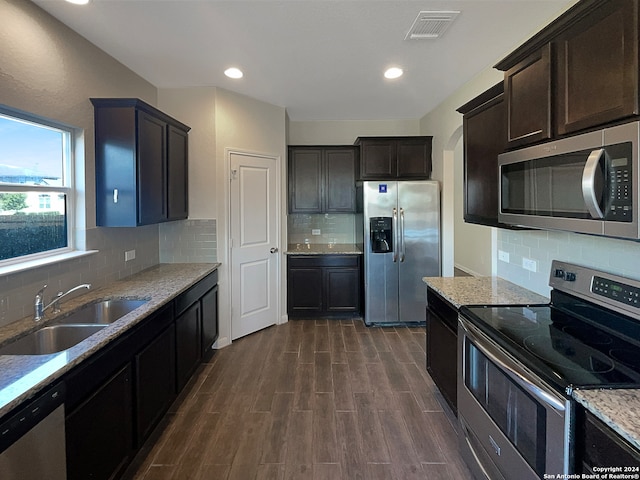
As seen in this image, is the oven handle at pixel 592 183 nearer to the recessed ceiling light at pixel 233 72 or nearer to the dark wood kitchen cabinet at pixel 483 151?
the dark wood kitchen cabinet at pixel 483 151

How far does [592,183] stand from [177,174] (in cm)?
326

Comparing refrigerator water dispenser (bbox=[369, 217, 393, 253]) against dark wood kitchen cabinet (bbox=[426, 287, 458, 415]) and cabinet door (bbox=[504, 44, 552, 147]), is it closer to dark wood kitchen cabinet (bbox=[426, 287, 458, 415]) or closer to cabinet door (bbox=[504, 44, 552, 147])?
dark wood kitchen cabinet (bbox=[426, 287, 458, 415])

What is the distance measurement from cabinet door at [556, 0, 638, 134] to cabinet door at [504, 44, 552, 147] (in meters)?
0.07

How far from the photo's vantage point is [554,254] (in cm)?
231

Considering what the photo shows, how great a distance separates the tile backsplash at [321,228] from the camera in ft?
18.1

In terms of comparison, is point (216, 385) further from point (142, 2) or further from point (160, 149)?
point (142, 2)

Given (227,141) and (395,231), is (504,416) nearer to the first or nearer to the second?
(395,231)

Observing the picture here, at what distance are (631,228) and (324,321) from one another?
154 inches

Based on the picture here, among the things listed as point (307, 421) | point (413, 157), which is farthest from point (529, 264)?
point (413, 157)

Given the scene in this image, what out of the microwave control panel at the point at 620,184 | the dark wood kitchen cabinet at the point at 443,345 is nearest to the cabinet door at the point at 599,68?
the microwave control panel at the point at 620,184

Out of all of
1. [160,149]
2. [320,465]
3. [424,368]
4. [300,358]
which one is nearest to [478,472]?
[320,465]

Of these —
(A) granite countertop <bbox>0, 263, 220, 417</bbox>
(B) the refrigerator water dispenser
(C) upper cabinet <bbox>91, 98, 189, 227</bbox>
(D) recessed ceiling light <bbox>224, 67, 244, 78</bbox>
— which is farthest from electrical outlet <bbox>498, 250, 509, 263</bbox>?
(C) upper cabinet <bbox>91, 98, 189, 227</bbox>

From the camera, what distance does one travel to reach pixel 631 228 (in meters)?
1.28

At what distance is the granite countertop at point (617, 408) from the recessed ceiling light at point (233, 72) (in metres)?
3.34
